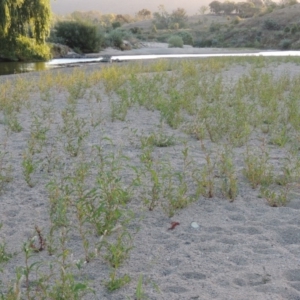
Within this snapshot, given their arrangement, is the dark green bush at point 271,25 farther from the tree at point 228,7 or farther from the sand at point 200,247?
the sand at point 200,247

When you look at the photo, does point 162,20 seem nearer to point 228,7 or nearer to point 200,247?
point 228,7

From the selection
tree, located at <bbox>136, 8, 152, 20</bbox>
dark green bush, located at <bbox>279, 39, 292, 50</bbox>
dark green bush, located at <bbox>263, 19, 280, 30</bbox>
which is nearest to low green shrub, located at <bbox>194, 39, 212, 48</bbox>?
dark green bush, located at <bbox>263, 19, 280, 30</bbox>

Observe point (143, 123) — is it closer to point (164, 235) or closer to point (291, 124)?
point (291, 124)

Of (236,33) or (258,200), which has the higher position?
(258,200)

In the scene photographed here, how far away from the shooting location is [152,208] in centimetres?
381

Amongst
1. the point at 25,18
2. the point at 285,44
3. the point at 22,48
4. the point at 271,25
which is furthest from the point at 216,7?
the point at 25,18

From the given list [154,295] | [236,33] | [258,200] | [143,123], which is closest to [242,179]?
[258,200]

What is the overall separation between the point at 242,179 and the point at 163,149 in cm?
125

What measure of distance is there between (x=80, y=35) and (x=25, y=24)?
1926cm

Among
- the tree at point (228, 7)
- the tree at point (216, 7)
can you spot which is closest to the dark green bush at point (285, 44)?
the tree at point (228, 7)

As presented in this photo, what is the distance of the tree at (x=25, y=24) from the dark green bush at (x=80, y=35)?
17223 millimetres

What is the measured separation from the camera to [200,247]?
3.17 m

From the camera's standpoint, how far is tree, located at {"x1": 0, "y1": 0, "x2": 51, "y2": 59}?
61.0 feet

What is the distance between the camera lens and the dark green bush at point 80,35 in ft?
127
